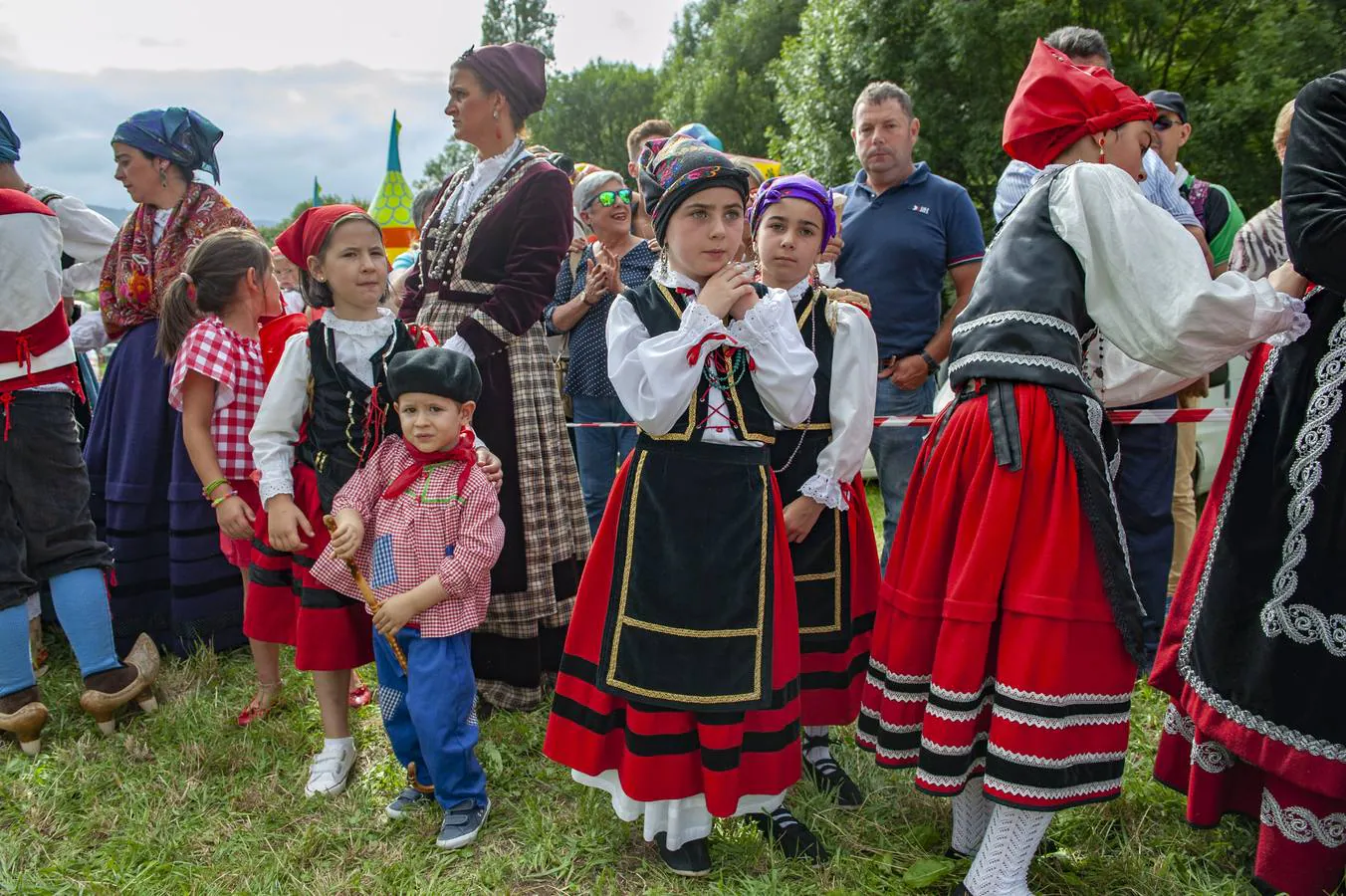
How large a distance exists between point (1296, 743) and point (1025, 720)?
1.86 ft

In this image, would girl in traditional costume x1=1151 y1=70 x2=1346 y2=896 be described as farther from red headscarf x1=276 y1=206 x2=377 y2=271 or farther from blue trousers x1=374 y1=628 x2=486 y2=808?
red headscarf x1=276 y1=206 x2=377 y2=271

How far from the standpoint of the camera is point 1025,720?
6.90ft

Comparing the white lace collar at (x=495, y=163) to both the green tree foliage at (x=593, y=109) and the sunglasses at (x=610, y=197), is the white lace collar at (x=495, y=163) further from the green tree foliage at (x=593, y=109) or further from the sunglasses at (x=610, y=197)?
the green tree foliage at (x=593, y=109)

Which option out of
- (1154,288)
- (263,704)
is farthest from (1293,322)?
(263,704)

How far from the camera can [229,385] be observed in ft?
10.9

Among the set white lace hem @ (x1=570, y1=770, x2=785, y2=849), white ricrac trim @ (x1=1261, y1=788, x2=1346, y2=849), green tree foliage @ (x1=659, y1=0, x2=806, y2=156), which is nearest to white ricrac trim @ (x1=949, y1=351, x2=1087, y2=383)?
white ricrac trim @ (x1=1261, y1=788, x2=1346, y2=849)

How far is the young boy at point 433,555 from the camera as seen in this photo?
104 inches

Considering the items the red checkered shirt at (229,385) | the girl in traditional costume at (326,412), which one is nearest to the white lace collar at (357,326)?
the girl in traditional costume at (326,412)

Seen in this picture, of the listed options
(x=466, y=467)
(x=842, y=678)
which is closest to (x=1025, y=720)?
(x=842, y=678)

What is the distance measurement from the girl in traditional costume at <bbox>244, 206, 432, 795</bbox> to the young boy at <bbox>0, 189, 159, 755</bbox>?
1.04 m

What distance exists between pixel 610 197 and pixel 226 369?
79.3 inches

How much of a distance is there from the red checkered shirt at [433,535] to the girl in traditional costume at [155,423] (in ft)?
5.53

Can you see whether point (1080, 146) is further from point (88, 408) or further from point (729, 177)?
point (88, 408)

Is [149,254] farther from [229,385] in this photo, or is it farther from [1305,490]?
[1305,490]
